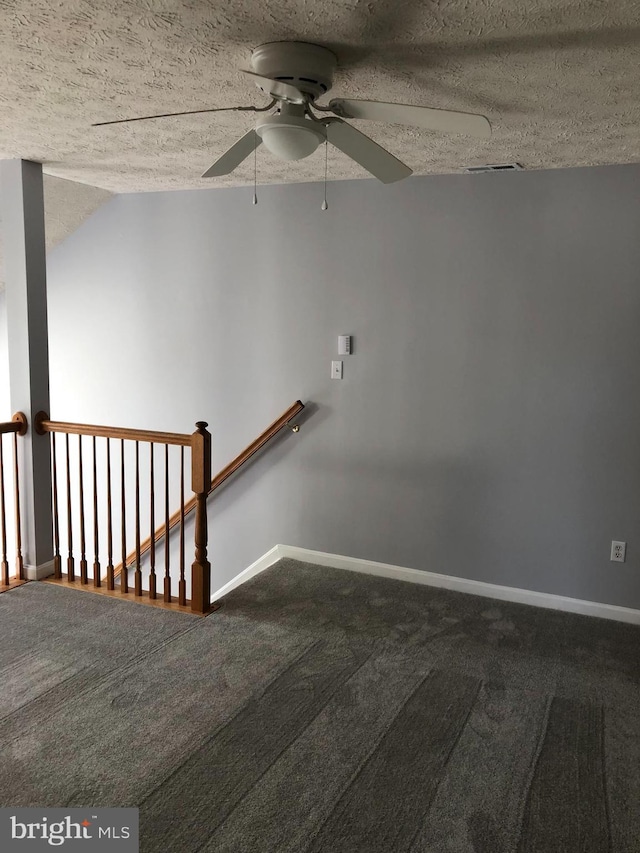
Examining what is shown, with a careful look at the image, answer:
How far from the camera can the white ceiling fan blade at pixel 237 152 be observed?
7.16 ft

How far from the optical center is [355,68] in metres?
2.15

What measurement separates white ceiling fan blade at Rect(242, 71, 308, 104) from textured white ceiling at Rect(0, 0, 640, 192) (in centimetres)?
14

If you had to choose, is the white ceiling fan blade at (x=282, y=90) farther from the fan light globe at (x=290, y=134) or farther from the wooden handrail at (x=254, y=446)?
the wooden handrail at (x=254, y=446)

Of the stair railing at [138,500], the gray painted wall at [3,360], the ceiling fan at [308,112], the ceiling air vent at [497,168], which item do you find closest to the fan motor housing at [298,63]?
the ceiling fan at [308,112]

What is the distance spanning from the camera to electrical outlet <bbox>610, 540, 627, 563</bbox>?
347cm

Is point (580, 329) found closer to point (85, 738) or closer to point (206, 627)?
point (206, 627)

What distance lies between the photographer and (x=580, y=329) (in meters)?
3.44

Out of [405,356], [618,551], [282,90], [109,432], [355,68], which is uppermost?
[355,68]

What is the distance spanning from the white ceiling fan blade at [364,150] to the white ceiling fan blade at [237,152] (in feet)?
0.80

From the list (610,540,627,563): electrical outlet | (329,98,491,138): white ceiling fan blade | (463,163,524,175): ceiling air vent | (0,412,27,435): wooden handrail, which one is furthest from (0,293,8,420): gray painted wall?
(610,540,627,563): electrical outlet

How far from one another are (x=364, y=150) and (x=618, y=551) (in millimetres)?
2394

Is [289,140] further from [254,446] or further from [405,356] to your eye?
[254,446]

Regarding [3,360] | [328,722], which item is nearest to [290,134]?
[328,722]

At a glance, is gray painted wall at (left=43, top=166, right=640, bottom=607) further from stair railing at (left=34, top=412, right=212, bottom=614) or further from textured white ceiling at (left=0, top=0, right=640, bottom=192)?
stair railing at (left=34, top=412, right=212, bottom=614)
